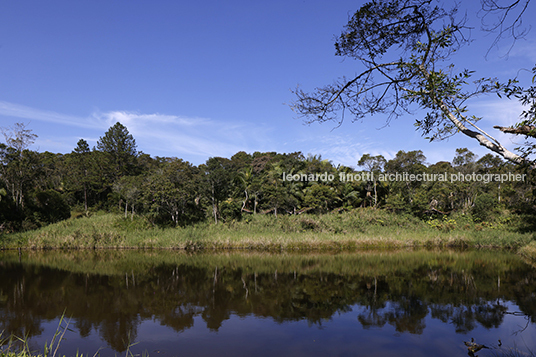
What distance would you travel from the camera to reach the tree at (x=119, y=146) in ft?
153

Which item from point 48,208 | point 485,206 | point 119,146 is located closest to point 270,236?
point 485,206

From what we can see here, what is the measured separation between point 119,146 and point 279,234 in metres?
31.7

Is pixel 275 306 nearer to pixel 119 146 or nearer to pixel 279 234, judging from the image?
pixel 279 234

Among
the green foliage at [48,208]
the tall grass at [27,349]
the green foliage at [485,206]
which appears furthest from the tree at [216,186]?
the green foliage at [485,206]

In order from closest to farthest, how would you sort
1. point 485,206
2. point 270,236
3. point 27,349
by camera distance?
point 27,349
point 270,236
point 485,206

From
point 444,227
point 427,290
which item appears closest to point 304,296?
point 427,290

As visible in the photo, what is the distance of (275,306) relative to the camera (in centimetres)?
1022

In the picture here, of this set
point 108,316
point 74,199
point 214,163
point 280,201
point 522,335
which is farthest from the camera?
point 74,199

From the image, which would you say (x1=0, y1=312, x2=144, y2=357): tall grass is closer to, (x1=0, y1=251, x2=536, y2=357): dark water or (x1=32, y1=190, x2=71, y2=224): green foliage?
(x1=0, y1=251, x2=536, y2=357): dark water

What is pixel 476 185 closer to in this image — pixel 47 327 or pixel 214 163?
pixel 214 163

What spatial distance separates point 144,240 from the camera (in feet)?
81.3

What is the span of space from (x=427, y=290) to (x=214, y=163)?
2605 cm

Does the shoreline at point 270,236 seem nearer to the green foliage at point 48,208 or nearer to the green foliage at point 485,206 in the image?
the green foliage at point 485,206

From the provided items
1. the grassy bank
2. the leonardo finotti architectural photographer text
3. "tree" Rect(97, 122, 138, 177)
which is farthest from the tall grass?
"tree" Rect(97, 122, 138, 177)
